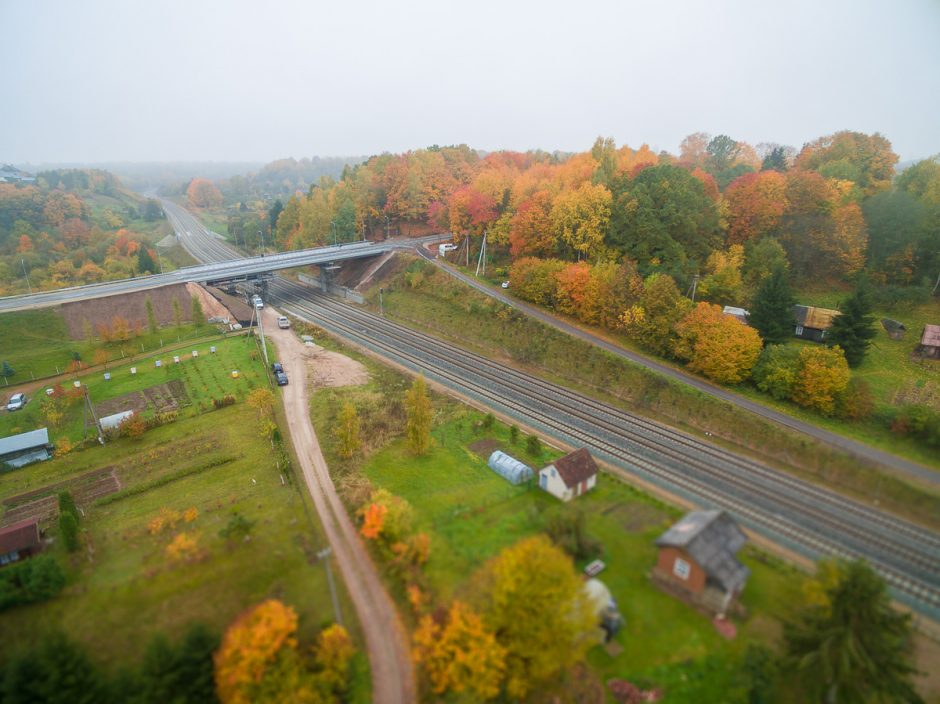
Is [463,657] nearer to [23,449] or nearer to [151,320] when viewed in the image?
[23,449]

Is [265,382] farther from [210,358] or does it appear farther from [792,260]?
[792,260]

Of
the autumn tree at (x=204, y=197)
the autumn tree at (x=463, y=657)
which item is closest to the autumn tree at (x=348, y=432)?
the autumn tree at (x=463, y=657)

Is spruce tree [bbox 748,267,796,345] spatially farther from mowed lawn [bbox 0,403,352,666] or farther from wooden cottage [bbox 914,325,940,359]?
mowed lawn [bbox 0,403,352,666]

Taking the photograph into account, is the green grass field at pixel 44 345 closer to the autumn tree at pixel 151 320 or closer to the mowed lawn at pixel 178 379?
the autumn tree at pixel 151 320

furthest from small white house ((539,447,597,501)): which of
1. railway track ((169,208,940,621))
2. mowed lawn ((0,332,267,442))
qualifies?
mowed lawn ((0,332,267,442))

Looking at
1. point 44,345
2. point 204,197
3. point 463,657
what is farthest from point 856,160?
point 204,197

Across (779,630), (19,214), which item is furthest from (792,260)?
(19,214)
